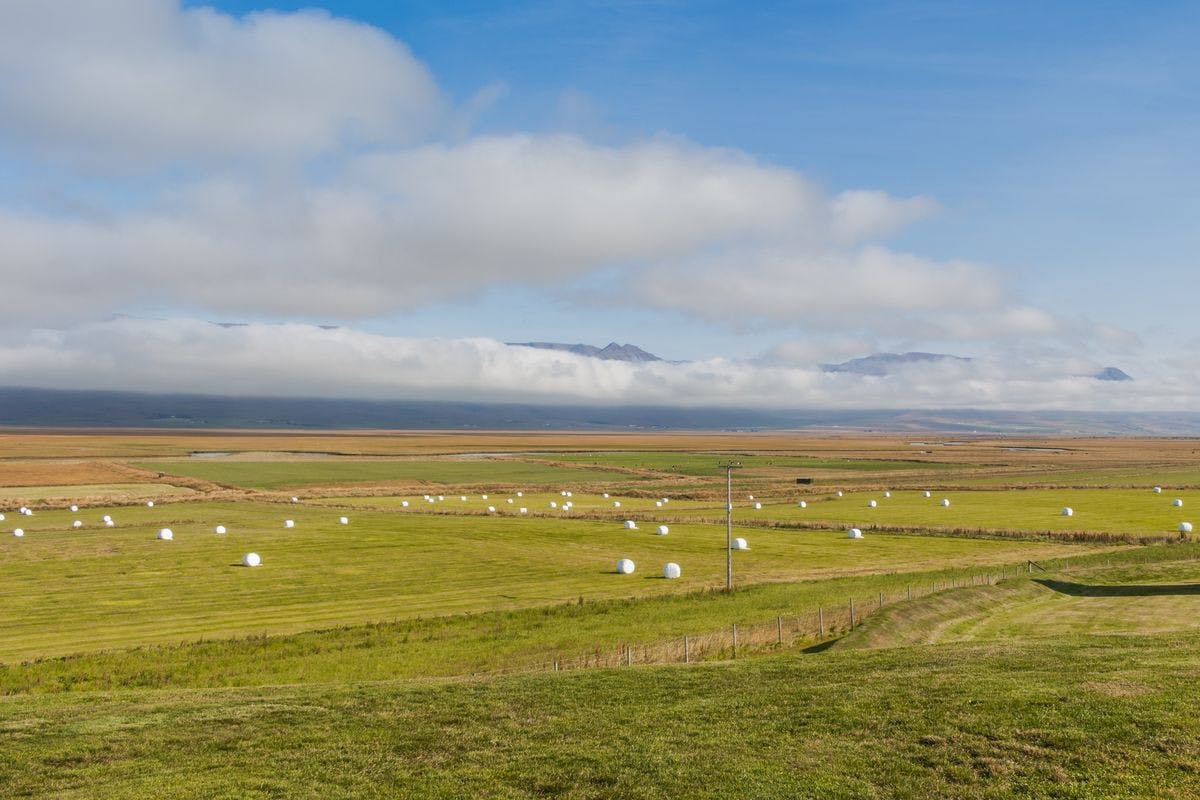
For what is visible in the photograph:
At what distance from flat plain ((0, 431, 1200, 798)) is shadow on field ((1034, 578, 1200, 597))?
0.33m

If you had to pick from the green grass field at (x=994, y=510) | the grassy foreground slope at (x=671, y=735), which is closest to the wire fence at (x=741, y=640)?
the grassy foreground slope at (x=671, y=735)

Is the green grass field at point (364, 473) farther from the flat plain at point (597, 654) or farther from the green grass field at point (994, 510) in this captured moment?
the green grass field at point (994, 510)

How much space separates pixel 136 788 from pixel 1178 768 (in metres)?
21.2

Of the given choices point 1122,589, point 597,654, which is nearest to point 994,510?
point 1122,589

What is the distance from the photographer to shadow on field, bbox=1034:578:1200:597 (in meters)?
46.7

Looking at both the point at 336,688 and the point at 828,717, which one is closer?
the point at 828,717

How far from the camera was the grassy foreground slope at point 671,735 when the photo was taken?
16.8 metres

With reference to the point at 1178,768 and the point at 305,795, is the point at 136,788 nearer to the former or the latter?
the point at 305,795

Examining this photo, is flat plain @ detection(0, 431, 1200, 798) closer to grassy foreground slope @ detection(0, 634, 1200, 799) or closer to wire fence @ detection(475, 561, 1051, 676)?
grassy foreground slope @ detection(0, 634, 1200, 799)

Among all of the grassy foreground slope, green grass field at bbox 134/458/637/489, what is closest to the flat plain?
the grassy foreground slope

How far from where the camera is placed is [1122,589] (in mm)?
49094

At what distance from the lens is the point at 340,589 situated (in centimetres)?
5225

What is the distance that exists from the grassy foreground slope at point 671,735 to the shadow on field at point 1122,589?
2277 cm

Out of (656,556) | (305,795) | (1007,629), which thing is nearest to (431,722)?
(305,795)
